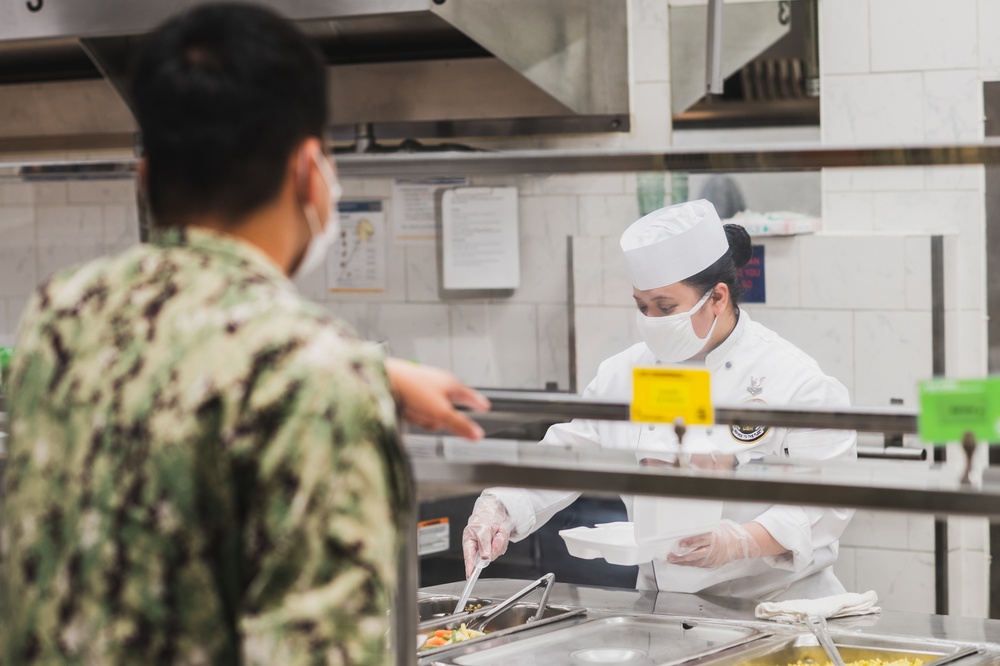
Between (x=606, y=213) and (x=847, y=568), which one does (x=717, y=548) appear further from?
(x=606, y=213)

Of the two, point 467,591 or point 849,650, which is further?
point 467,591

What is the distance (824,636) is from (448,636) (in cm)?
63

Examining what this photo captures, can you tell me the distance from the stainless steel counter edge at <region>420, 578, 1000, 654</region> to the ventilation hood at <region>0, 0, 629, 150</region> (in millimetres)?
1244

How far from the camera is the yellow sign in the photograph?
1.17 metres

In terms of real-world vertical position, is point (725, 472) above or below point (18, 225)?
below

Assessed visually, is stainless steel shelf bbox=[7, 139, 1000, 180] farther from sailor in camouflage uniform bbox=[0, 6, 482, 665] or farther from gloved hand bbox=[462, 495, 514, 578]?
gloved hand bbox=[462, 495, 514, 578]

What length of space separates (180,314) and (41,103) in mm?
3560

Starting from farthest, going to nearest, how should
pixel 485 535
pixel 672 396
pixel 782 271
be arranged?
pixel 782 271 < pixel 485 535 < pixel 672 396

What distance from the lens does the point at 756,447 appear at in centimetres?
245

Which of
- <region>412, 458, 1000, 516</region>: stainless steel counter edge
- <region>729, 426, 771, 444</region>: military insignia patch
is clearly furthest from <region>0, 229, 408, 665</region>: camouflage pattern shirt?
<region>729, 426, 771, 444</region>: military insignia patch

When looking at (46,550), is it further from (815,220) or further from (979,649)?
(815,220)

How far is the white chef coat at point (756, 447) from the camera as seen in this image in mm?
2361

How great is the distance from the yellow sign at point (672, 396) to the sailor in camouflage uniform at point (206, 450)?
16.5 inches

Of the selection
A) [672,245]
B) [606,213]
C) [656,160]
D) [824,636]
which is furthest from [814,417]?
[606,213]
